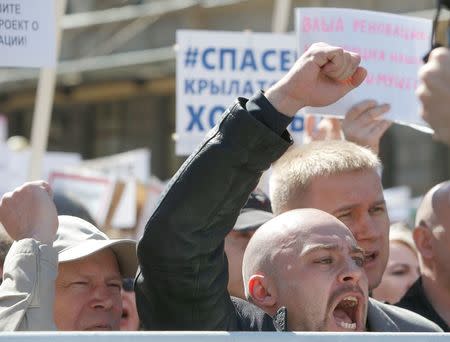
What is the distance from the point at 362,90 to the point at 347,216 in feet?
4.23

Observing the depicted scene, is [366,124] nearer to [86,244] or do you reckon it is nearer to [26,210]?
[86,244]

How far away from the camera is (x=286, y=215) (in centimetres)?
336

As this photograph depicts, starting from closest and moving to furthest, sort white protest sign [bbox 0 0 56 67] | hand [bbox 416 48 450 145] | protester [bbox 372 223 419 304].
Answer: hand [bbox 416 48 450 145] → white protest sign [bbox 0 0 56 67] → protester [bbox 372 223 419 304]

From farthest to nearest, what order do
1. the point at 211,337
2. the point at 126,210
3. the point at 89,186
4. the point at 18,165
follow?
1. the point at 18,165
2. the point at 89,186
3. the point at 126,210
4. the point at 211,337

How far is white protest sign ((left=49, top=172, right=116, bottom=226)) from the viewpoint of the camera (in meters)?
8.35

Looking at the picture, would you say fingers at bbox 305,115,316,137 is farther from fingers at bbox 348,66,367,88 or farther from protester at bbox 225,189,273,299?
fingers at bbox 348,66,367,88

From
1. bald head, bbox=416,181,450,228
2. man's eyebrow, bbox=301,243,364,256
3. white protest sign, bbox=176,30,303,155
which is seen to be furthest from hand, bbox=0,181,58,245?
white protest sign, bbox=176,30,303,155

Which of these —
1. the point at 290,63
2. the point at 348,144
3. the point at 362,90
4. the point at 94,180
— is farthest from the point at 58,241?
the point at 94,180

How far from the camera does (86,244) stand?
11.7ft

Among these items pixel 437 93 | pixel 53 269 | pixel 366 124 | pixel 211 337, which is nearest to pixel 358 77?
pixel 437 93

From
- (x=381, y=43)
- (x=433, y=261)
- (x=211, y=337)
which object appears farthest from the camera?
(x=381, y=43)

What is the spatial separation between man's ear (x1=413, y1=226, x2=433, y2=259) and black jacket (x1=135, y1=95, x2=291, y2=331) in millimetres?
1372

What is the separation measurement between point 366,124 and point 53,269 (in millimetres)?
1802

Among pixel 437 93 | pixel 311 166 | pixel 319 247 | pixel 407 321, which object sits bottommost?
pixel 407 321
